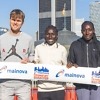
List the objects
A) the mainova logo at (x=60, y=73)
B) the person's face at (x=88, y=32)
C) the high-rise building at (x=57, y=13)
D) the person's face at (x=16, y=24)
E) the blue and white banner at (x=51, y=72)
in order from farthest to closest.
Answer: the high-rise building at (x=57, y=13) → the mainova logo at (x=60, y=73) → the blue and white banner at (x=51, y=72) → the person's face at (x=88, y=32) → the person's face at (x=16, y=24)

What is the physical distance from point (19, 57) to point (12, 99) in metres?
0.63

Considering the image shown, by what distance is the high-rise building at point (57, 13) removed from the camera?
109812mm

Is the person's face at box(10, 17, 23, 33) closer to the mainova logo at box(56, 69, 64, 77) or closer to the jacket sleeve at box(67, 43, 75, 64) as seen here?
the jacket sleeve at box(67, 43, 75, 64)

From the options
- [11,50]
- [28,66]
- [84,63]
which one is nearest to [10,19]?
[11,50]

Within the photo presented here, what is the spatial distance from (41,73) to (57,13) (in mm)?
107414

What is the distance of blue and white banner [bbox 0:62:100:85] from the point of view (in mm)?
5793

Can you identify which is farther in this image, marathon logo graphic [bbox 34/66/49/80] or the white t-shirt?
marathon logo graphic [bbox 34/66/49/80]

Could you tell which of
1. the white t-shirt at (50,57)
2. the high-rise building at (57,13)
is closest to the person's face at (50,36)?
the white t-shirt at (50,57)

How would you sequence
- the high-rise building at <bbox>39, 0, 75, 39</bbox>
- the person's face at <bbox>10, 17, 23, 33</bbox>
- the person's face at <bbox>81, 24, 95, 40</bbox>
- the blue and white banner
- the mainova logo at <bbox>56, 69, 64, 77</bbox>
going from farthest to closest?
the high-rise building at <bbox>39, 0, 75, 39</bbox> < the mainova logo at <bbox>56, 69, 64, 77</bbox> < the blue and white banner < the person's face at <bbox>81, 24, 95, 40</bbox> < the person's face at <bbox>10, 17, 23, 33</bbox>

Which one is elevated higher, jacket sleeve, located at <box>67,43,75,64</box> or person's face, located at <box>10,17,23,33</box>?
person's face, located at <box>10,17,23,33</box>

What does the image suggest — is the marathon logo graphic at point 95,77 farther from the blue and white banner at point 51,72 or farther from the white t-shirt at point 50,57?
the white t-shirt at point 50,57

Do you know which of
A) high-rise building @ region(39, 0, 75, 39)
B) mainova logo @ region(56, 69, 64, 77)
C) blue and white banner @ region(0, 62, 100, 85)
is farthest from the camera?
high-rise building @ region(39, 0, 75, 39)

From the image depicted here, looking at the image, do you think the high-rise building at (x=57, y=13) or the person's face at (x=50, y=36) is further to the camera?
the high-rise building at (x=57, y=13)

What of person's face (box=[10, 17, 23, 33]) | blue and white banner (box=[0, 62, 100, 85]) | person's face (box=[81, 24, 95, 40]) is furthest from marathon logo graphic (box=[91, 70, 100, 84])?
person's face (box=[10, 17, 23, 33])
